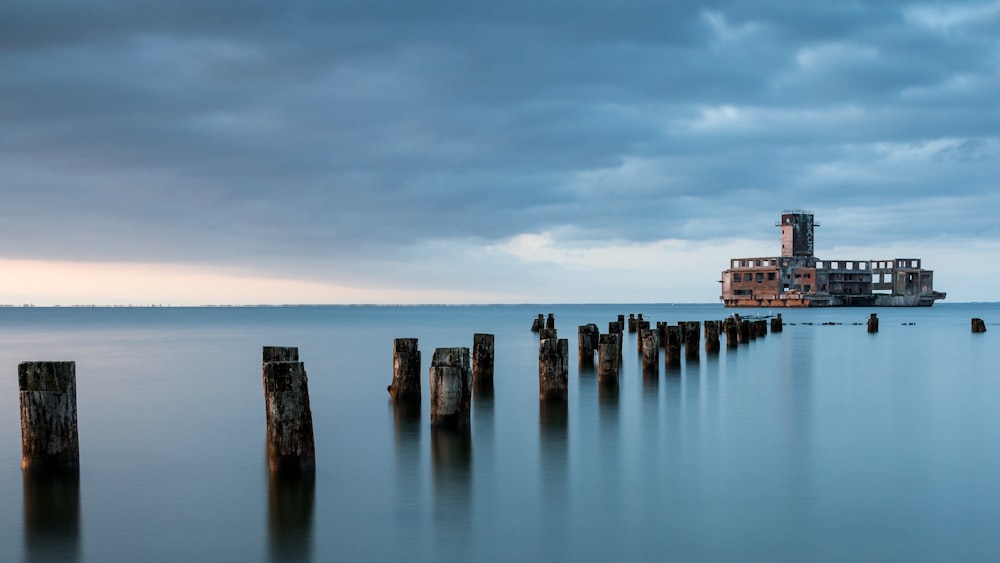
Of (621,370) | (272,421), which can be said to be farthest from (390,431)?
(621,370)

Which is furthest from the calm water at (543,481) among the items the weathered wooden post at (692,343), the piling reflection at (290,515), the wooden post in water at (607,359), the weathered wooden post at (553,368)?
the weathered wooden post at (692,343)

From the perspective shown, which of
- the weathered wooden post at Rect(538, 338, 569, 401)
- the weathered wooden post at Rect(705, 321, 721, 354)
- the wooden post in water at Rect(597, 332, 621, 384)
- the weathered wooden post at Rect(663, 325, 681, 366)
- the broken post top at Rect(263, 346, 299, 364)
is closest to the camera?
the broken post top at Rect(263, 346, 299, 364)

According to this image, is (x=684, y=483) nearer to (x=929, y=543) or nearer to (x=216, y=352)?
(x=929, y=543)

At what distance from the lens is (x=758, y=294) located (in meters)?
148

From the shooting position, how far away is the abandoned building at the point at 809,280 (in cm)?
14600

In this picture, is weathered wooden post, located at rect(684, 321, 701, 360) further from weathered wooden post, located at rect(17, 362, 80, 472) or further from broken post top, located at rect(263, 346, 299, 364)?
weathered wooden post, located at rect(17, 362, 80, 472)

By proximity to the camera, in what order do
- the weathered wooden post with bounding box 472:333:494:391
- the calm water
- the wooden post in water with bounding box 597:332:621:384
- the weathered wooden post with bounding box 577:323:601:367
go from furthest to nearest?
the weathered wooden post with bounding box 577:323:601:367
the weathered wooden post with bounding box 472:333:494:391
the wooden post in water with bounding box 597:332:621:384
the calm water

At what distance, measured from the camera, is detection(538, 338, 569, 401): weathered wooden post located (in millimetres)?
20047

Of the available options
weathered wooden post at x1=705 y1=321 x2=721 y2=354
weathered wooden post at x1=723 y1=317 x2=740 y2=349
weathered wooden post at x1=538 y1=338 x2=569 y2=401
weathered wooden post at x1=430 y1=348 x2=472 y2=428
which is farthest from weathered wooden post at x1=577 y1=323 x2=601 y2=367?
weathered wooden post at x1=430 y1=348 x2=472 y2=428

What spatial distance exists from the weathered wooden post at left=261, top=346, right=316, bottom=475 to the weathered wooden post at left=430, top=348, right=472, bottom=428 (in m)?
3.25

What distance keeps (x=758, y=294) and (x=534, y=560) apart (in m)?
144

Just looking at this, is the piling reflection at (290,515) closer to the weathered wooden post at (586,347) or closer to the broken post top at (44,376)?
the broken post top at (44,376)

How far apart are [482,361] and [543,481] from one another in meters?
12.2

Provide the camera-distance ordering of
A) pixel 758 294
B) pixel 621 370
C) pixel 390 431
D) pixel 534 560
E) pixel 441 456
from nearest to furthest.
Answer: pixel 534 560 → pixel 441 456 → pixel 390 431 → pixel 621 370 → pixel 758 294
